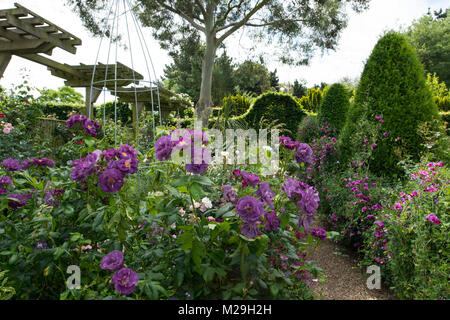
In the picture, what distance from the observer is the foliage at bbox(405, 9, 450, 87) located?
23.0m

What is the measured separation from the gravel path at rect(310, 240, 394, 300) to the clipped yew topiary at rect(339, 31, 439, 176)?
1.17m

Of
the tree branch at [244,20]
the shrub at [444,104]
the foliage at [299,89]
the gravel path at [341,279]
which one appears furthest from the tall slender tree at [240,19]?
the foliage at [299,89]

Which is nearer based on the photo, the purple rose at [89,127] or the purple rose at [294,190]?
the purple rose at [294,190]

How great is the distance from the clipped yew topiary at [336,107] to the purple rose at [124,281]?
507 centimetres

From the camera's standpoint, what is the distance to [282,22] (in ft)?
34.4

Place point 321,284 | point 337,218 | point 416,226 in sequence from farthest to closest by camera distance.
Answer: point 337,218 → point 321,284 → point 416,226

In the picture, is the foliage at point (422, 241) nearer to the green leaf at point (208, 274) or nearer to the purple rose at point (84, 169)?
the green leaf at point (208, 274)

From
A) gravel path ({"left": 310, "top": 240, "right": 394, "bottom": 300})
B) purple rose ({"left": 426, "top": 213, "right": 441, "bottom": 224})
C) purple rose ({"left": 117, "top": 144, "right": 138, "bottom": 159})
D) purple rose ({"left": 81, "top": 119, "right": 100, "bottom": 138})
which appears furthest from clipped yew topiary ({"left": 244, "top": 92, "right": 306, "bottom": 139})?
purple rose ({"left": 117, "top": 144, "right": 138, "bottom": 159})

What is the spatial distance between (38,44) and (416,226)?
6425 millimetres

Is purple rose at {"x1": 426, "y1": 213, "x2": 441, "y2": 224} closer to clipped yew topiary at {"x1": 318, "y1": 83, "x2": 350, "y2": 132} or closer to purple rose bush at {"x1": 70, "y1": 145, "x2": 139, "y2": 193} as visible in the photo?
purple rose bush at {"x1": 70, "y1": 145, "x2": 139, "y2": 193}

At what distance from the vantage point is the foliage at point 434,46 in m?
23.0

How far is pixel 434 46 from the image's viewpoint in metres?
23.8

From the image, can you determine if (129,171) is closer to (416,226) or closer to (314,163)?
(416,226)
